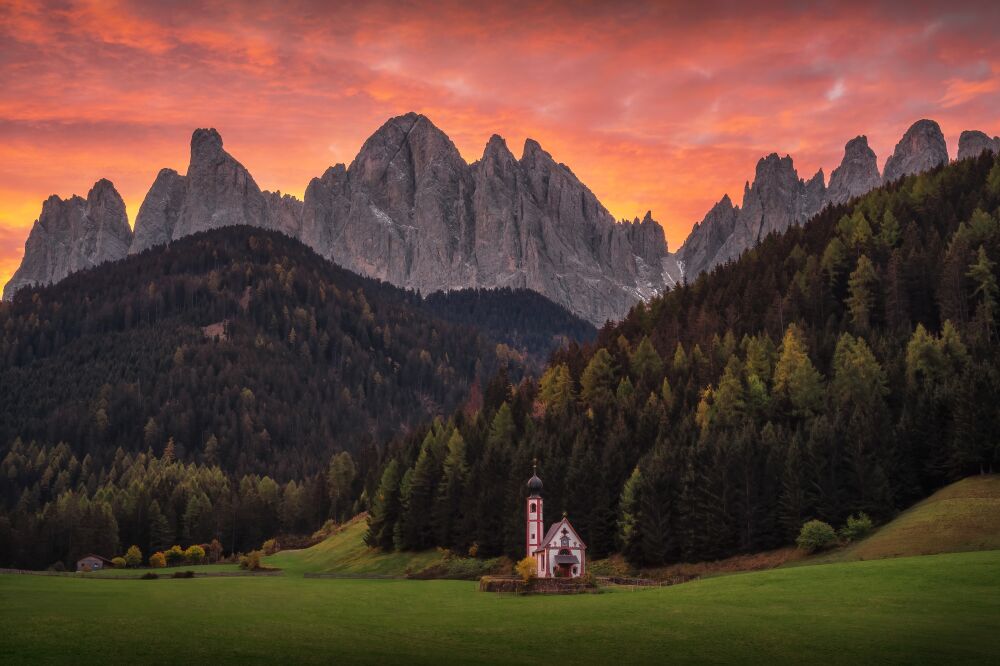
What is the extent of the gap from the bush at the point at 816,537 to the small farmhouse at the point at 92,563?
345 ft

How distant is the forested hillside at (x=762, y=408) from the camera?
93.8 metres

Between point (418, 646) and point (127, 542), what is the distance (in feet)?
457

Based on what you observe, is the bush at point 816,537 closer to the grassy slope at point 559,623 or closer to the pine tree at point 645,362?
the grassy slope at point 559,623

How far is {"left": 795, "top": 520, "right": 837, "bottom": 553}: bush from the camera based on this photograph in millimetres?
85062

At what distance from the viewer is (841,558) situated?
79375 mm

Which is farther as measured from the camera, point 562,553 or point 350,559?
point 350,559

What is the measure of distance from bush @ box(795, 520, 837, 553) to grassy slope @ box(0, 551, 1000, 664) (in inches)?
609

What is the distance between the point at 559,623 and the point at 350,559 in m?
82.6

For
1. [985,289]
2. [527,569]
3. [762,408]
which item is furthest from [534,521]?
[985,289]

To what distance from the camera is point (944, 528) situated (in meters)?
76.6

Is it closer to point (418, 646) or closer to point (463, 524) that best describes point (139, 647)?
point (418, 646)

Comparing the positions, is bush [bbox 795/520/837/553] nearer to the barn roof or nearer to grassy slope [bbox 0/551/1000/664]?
grassy slope [bbox 0/551/1000/664]

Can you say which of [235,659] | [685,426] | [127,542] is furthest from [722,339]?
[235,659]

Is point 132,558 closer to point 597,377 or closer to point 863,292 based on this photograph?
point 597,377
